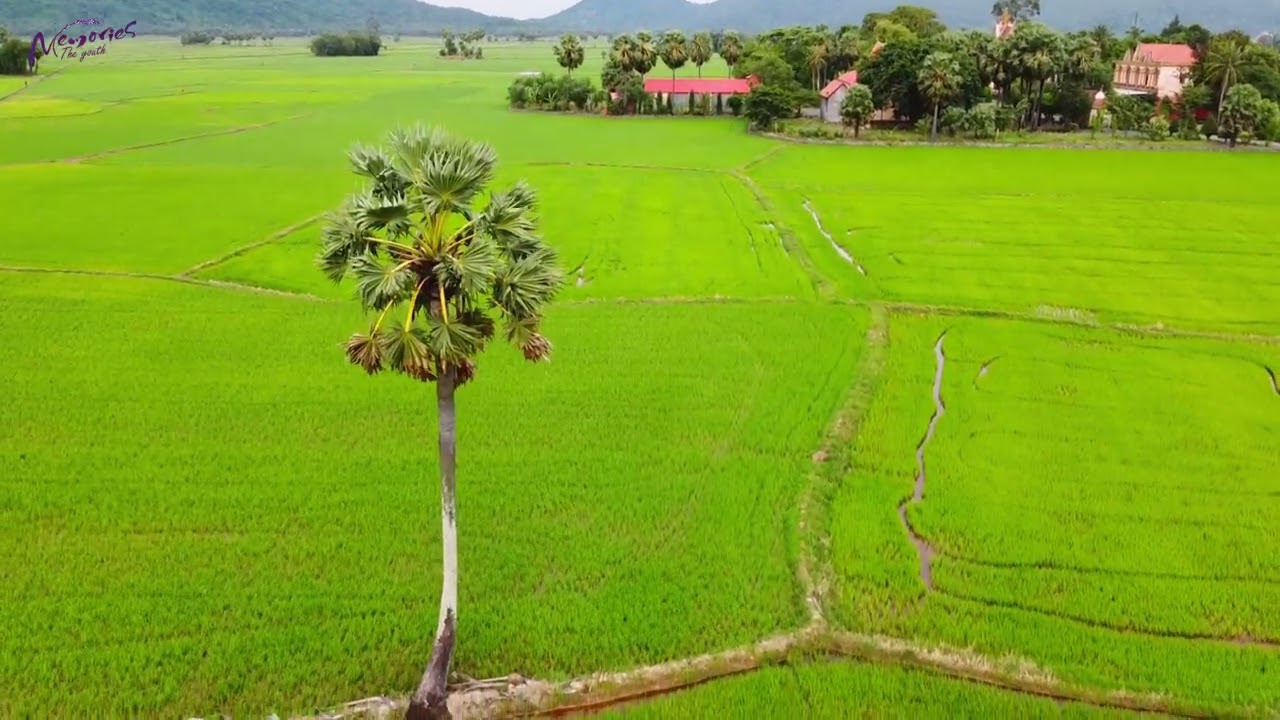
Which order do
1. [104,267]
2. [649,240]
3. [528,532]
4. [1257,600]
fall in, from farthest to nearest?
1. [649,240]
2. [104,267]
3. [528,532]
4. [1257,600]

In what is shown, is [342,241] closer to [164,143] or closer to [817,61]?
[164,143]

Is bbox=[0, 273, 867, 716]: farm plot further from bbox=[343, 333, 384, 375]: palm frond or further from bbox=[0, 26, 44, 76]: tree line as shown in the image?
bbox=[0, 26, 44, 76]: tree line

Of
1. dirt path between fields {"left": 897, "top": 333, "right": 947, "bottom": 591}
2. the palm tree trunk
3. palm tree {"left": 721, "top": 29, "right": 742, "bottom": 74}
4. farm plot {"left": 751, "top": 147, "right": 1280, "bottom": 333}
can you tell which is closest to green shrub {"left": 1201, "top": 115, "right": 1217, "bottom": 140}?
farm plot {"left": 751, "top": 147, "right": 1280, "bottom": 333}

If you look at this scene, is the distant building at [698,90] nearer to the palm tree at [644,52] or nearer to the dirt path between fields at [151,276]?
the palm tree at [644,52]

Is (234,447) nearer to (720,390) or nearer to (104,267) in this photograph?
(720,390)

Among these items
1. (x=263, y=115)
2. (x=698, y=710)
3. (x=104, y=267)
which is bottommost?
(x=698, y=710)

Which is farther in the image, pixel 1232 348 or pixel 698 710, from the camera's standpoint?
pixel 1232 348

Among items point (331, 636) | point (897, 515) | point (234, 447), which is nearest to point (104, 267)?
point (234, 447)

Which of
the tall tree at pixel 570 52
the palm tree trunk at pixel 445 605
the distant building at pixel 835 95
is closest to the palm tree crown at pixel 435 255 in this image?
the palm tree trunk at pixel 445 605
